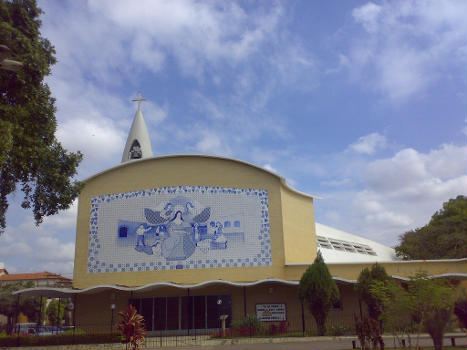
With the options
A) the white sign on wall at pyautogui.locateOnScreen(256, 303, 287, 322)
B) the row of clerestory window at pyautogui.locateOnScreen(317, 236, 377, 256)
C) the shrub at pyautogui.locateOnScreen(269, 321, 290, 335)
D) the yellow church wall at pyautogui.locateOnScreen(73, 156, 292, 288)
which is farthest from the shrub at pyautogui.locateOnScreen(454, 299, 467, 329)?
the row of clerestory window at pyautogui.locateOnScreen(317, 236, 377, 256)

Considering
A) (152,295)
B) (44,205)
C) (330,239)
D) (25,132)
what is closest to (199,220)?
(152,295)

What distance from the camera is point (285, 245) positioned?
2344 cm

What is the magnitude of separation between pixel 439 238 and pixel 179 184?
20.1 metres

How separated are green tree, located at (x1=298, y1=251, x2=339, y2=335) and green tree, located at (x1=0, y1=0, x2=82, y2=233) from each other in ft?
33.8

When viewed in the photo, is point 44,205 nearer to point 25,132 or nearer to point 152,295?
point 25,132

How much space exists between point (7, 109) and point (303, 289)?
13.3 metres

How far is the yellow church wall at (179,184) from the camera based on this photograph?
23.0 m

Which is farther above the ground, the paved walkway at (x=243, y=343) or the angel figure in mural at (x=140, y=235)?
the angel figure in mural at (x=140, y=235)

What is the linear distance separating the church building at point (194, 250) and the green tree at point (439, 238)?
9.19 meters

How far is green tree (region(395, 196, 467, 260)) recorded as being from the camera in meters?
30.6

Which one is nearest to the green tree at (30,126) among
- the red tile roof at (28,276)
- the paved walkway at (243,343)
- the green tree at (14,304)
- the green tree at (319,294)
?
the paved walkway at (243,343)

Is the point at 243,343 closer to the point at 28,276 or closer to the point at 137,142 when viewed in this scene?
the point at 137,142

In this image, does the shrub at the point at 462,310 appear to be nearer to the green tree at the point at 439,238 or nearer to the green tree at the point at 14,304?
the green tree at the point at 439,238

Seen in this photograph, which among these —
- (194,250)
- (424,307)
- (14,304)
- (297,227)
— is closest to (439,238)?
(297,227)
